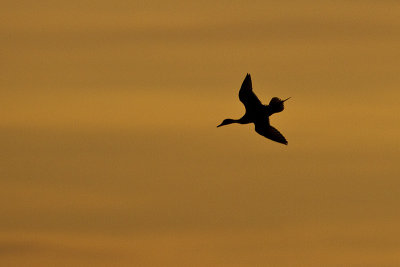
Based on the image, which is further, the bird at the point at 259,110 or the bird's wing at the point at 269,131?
the bird's wing at the point at 269,131

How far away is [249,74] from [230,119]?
3.06 m

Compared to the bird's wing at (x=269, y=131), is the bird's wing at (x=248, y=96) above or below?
above

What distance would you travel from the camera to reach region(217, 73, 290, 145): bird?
117 meters

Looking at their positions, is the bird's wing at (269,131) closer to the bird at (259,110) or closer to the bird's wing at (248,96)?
the bird at (259,110)

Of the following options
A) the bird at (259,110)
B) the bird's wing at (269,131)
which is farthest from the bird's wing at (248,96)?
the bird's wing at (269,131)

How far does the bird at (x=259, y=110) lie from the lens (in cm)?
11744

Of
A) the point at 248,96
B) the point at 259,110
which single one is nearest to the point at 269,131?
the point at 259,110

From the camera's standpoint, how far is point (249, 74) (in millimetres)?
118438

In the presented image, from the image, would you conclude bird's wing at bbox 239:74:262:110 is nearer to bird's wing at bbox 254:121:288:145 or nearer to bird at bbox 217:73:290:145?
bird at bbox 217:73:290:145

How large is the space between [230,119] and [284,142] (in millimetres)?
3475

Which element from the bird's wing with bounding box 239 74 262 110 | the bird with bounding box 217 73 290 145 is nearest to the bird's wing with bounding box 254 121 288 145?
the bird with bounding box 217 73 290 145

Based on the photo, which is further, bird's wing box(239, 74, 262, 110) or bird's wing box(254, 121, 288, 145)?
bird's wing box(254, 121, 288, 145)

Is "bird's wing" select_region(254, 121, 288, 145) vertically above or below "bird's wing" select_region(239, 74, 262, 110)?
below

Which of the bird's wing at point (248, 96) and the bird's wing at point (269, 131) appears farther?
the bird's wing at point (269, 131)
